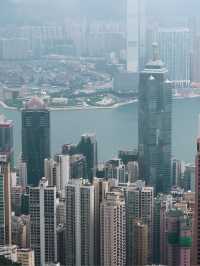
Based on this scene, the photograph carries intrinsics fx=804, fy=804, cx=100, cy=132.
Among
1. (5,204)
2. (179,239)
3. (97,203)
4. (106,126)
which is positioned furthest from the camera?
(106,126)

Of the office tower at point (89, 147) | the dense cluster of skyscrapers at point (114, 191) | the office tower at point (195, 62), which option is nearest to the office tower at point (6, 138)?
the dense cluster of skyscrapers at point (114, 191)

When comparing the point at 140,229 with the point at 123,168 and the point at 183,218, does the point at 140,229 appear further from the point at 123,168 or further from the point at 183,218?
the point at 123,168

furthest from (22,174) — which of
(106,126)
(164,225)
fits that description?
(164,225)

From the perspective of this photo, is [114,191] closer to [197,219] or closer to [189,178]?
[189,178]

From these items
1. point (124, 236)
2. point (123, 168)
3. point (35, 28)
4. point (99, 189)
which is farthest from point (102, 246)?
point (35, 28)

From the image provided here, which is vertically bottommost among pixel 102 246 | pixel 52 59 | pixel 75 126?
pixel 102 246

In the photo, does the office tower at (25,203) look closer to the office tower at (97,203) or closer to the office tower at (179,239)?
the office tower at (97,203)
